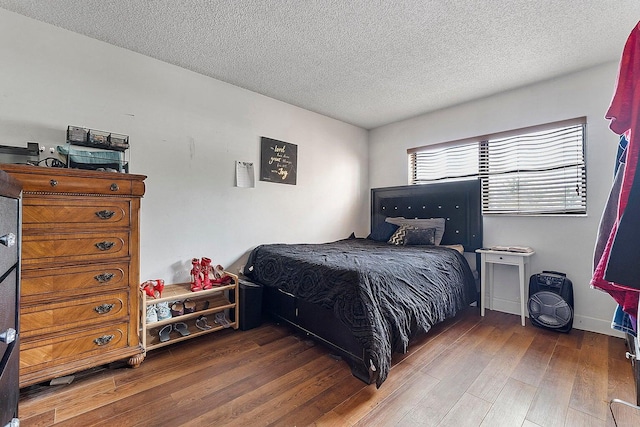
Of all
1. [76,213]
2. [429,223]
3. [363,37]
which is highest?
[363,37]

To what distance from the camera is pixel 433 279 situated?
2.21 meters

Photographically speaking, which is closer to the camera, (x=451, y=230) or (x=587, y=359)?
(x=587, y=359)

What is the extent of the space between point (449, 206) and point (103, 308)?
336cm

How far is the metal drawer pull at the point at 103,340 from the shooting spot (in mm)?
1685

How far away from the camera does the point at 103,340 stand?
1701 millimetres

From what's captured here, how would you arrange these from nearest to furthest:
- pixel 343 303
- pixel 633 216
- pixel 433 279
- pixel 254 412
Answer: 1. pixel 633 216
2. pixel 254 412
3. pixel 343 303
4. pixel 433 279

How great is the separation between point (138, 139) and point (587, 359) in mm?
3789

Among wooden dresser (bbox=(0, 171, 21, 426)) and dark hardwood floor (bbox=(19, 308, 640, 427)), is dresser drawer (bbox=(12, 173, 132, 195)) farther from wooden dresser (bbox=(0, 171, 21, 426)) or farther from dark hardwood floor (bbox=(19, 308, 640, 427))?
dark hardwood floor (bbox=(19, 308, 640, 427))

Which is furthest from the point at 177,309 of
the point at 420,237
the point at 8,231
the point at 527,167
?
the point at 527,167

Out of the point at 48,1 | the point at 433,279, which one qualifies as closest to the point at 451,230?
the point at 433,279

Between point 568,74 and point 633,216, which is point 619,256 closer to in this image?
point 633,216

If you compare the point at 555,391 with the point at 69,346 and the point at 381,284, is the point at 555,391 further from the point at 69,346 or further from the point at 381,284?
the point at 69,346

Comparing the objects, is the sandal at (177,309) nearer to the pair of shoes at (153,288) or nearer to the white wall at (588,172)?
the pair of shoes at (153,288)

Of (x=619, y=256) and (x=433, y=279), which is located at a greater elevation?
(x=619, y=256)
